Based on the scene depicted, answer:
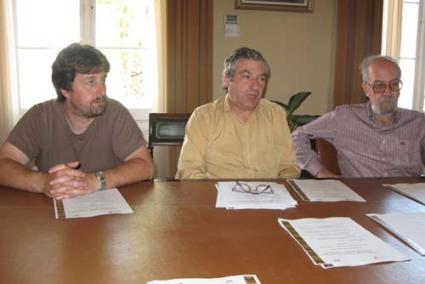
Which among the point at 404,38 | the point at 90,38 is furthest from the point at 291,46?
the point at 90,38

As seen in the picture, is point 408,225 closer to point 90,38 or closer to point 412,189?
point 412,189

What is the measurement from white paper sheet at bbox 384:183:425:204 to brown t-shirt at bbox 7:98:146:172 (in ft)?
3.55

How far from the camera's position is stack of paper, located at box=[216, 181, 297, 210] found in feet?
4.69

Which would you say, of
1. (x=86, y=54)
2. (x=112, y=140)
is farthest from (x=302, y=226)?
(x=86, y=54)

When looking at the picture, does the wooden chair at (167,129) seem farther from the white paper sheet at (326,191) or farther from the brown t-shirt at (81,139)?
the white paper sheet at (326,191)

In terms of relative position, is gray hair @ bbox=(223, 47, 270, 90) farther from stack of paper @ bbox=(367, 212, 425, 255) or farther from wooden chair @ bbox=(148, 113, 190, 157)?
stack of paper @ bbox=(367, 212, 425, 255)

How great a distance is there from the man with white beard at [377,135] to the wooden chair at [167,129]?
84cm

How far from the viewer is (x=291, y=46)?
153 inches

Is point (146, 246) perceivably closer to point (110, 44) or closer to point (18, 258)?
Answer: point (18, 258)

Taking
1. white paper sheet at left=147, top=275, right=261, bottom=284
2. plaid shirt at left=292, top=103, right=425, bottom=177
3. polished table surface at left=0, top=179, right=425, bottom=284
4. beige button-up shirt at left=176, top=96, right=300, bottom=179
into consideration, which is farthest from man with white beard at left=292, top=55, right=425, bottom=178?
white paper sheet at left=147, top=275, right=261, bottom=284

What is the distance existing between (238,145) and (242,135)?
5 centimetres

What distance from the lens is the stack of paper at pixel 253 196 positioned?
1.43m

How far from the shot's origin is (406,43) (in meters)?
4.16

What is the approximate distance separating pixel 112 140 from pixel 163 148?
182 cm
